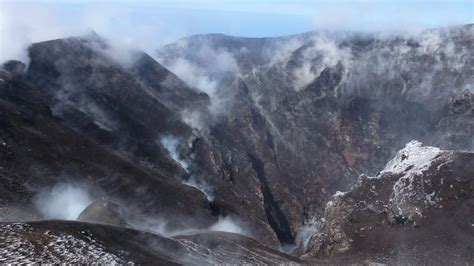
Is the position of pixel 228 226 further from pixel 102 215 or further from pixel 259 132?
pixel 259 132

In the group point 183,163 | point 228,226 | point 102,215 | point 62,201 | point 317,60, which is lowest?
point 228,226

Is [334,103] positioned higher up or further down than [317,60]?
Answer: further down

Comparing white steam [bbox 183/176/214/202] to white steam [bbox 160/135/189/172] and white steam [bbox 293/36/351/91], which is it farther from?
white steam [bbox 293/36/351/91]

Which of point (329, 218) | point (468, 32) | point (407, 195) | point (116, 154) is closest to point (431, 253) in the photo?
point (407, 195)

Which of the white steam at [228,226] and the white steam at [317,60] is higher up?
the white steam at [317,60]

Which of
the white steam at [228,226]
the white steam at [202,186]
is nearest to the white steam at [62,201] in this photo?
the white steam at [228,226]

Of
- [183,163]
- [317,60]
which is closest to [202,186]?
[183,163]

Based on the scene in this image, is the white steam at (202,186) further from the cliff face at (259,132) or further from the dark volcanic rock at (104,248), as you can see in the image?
the dark volcanic rock at (104,248)

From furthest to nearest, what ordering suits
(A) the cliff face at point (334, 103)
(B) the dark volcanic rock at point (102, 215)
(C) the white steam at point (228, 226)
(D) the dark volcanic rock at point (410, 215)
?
(A) the cliff face at point (334, 103), (C) the white steam at point (228, 226), (D) the dark volcanic rock at point (410, 215), (B) the dark volcanic rock at point (102, 215)
